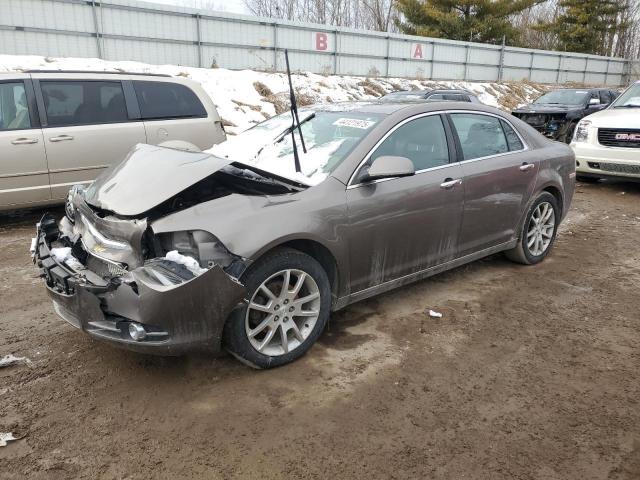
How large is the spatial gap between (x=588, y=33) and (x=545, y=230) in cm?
4113

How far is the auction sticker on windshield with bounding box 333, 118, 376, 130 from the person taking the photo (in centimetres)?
385

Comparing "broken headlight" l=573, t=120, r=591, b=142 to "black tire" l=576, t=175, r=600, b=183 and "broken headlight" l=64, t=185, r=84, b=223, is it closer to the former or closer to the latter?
"black tire" l=576, t=175, r=600, b=183

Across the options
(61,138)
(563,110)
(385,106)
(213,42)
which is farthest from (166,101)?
(213,42)

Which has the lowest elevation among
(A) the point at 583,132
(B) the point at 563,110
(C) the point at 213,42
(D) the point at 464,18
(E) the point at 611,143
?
(E) the point at 611,143

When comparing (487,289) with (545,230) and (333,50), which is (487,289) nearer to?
(545,230)

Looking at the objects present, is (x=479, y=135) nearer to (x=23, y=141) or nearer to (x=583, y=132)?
(x=23, y=141)

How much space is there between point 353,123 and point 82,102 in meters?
4.18

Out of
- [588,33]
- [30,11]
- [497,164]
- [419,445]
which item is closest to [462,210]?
[497,164]

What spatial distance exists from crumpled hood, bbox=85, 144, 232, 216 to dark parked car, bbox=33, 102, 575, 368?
0.5 inches

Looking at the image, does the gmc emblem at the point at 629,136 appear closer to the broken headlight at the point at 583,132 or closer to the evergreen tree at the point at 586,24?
the broken headlight at the point at 583,132

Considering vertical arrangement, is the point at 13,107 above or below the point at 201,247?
above

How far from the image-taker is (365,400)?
2939 mm

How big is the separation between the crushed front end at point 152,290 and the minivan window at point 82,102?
3.91m

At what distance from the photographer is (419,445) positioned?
2.58 metres
